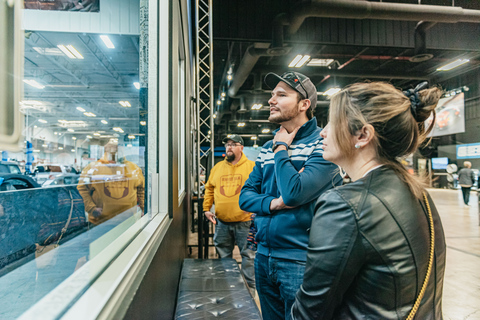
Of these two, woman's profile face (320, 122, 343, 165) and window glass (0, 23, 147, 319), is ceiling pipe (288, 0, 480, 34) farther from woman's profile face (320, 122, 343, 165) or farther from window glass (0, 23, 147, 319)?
woman's profile face (320, 122, 343, 165)

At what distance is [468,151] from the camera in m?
17.1

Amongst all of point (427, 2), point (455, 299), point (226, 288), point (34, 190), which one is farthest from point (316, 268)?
point (427, 2)

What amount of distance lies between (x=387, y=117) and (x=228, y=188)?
107 inches

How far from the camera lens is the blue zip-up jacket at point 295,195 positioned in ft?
4.39

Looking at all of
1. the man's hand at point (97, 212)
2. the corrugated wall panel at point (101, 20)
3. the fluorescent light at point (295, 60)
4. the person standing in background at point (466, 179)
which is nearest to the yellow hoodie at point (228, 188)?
the man's hand at point (97, 212)

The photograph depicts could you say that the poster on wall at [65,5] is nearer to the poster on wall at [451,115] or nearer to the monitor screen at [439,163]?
the poster on wall at [451,115]

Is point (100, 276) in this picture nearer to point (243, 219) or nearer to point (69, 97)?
point (243, 219)

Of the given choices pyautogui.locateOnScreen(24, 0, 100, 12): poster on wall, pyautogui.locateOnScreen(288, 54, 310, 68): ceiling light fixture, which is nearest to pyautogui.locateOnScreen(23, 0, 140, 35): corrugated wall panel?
pyautogui.locateOnScreen(24, 0, 100, 12): poster on wall

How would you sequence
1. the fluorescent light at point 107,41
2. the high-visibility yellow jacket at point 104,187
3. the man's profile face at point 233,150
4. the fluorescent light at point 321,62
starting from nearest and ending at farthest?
1. the high-visibility yellow jacket at point 104,187
2. the man's profile face at point 233,150
3. the fluorescent light at point 107,41
4. the fluorescent light at point 321,62

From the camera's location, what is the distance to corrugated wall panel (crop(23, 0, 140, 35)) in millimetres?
4941

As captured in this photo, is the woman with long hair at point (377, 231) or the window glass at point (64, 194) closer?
the woman with long hair at point (377, 231)

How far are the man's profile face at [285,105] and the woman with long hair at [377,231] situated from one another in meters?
0.69

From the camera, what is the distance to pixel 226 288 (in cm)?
231

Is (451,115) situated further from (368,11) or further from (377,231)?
(377,231)
